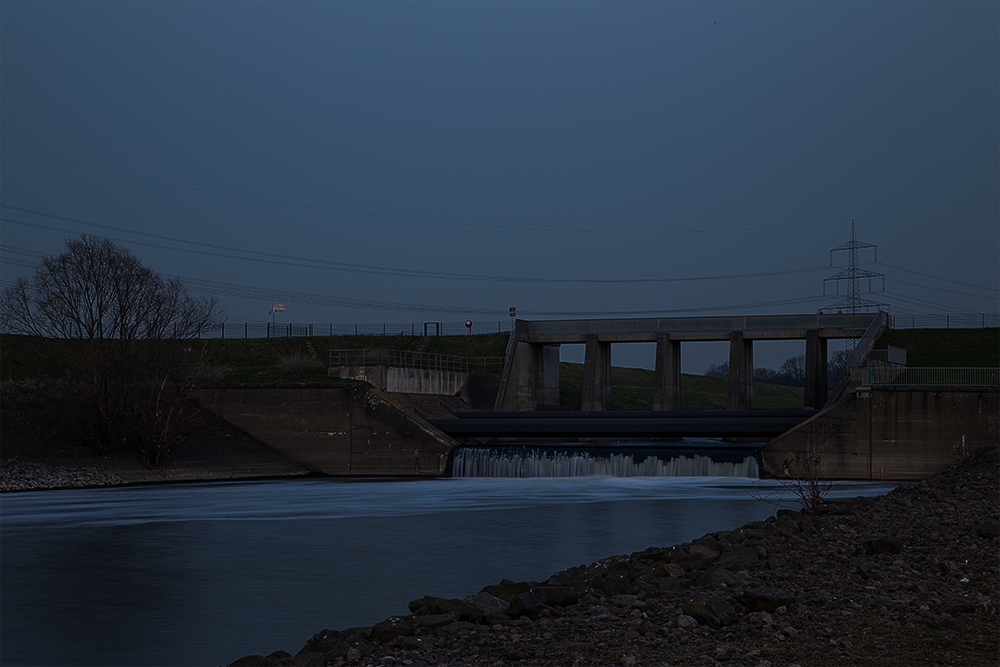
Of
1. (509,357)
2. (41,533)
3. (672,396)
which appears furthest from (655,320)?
(41,533)

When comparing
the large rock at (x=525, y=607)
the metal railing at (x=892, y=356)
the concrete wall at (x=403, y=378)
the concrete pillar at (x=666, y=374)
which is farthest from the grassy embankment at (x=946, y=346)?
the large rock at (x=525, y=607)

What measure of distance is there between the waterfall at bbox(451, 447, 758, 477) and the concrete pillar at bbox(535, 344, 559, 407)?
76.3 ft

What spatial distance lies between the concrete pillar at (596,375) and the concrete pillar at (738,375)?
849 centimetres

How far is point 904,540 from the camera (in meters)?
15.4

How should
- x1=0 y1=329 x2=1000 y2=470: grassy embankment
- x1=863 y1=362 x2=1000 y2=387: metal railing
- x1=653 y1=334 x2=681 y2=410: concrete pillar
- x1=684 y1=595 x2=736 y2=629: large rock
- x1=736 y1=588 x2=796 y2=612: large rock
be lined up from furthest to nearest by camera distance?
x1=653 y1=334 x2=681 y2=410: concrete pillar < x1=0 y1=329 x2=1000 y2=470: grassy embankment < x1=863 y1=362 x2=1000 y2=387: metal railing < x1=736 y1=588 x2=796 y2=612: large rock < x1=684 y1=595 x2=736 y2=629: large rock

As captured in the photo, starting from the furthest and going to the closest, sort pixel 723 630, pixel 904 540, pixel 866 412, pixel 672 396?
1. pixel 672 396
2. pixel 866 412
3. pixel 904 540
4. pixel 723 630

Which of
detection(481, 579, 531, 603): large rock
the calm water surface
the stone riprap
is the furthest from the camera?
the stone riprap

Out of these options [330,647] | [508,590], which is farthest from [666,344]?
[330,647]

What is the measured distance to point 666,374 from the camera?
6156 cm

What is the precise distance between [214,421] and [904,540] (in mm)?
37141

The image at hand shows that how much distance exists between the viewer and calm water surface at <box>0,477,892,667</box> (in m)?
13.5

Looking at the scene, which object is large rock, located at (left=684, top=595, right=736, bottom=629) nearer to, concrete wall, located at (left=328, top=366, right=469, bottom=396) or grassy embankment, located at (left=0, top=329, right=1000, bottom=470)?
grassy embankment, located at (left=0, top=329, right=1000, bottom=470)

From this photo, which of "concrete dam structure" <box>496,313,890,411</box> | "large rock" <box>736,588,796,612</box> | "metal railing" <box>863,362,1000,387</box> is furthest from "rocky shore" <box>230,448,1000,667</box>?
"concrete dam structure" <box>496,313,890,411</box>

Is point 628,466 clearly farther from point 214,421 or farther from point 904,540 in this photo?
point 904,540
